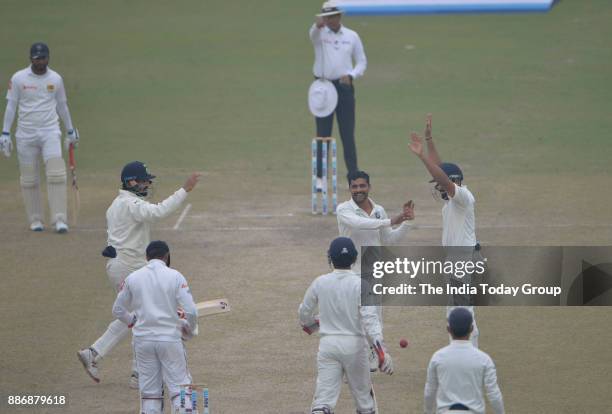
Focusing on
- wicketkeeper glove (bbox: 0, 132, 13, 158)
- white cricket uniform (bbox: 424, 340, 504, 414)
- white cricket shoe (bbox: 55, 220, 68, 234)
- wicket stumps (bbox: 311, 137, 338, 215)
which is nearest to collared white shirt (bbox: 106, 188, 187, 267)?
white cricket uniform (bbox: 424, 340, 504, 414)

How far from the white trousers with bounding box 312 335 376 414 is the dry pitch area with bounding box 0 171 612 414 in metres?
1.17

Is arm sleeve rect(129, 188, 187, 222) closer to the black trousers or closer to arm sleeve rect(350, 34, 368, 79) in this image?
the black trousers

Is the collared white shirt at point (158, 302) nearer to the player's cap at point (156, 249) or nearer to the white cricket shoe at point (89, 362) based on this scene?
the player's cap at point (156, 249)

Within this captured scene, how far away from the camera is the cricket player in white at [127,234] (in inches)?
413

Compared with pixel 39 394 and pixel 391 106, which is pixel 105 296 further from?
pixel 391 106

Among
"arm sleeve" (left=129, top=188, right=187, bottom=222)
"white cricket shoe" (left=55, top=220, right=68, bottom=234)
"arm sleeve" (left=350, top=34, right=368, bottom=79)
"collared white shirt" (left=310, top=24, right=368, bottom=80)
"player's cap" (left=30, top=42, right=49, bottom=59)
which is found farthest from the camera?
"arm sleeve" (left=350, top=34, right=368, bottom=79)

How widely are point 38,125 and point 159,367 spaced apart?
23.8 feet

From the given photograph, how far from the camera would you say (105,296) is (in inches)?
532

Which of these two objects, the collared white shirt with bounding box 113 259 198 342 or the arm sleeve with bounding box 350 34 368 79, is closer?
the collared white shirt with bounding box 113 259 198 342

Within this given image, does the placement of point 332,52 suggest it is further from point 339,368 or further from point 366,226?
point 339,368

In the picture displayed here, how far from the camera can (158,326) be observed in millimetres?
9195

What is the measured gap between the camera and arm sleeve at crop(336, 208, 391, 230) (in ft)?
34.3

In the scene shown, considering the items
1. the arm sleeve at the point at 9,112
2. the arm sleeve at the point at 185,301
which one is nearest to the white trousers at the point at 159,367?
the arm sleeve at the point at 185,301

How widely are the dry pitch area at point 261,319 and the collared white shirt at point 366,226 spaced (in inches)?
49.9
